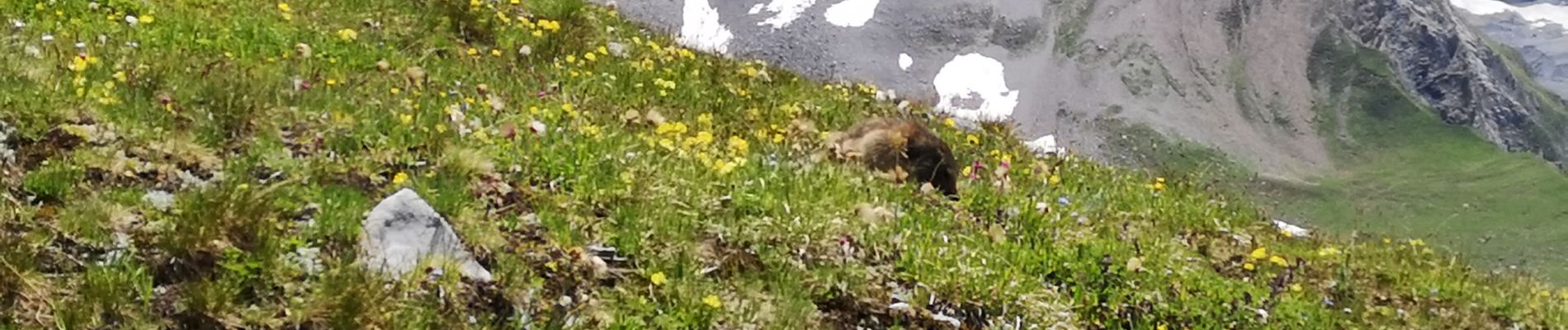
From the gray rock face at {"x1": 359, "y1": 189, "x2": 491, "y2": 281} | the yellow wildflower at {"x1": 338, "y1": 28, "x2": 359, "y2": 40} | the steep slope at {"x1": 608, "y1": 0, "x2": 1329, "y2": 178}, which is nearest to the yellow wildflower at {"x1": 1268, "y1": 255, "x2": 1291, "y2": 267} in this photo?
the gray rock face at {"x1": 359, "y1": 189, "x2": 491, "y2": 281}

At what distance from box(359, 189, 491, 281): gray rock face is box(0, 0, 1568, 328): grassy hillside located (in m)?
0.11

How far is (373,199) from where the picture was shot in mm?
5918

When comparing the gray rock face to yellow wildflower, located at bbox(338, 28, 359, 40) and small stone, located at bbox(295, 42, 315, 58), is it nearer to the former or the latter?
small stone, located at bbox(295, 42, 315, 58)

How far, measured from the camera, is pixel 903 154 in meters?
8.96

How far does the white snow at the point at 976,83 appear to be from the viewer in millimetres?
163875

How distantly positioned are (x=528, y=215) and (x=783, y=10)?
165 meters

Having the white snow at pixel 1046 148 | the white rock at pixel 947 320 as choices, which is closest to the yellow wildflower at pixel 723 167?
the white rock at pixel 947 320

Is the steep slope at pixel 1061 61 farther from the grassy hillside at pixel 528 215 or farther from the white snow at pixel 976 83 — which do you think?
the grassy hillside at pixel 528 215

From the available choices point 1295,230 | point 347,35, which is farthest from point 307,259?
point 1295,230

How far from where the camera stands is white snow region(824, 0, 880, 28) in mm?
166875

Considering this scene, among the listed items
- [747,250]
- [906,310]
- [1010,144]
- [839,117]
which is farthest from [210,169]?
[1010,144]

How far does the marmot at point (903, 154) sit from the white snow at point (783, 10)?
6010 inches

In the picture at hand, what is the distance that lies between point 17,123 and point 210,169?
87 cm

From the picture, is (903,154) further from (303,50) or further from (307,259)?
(307,259)
